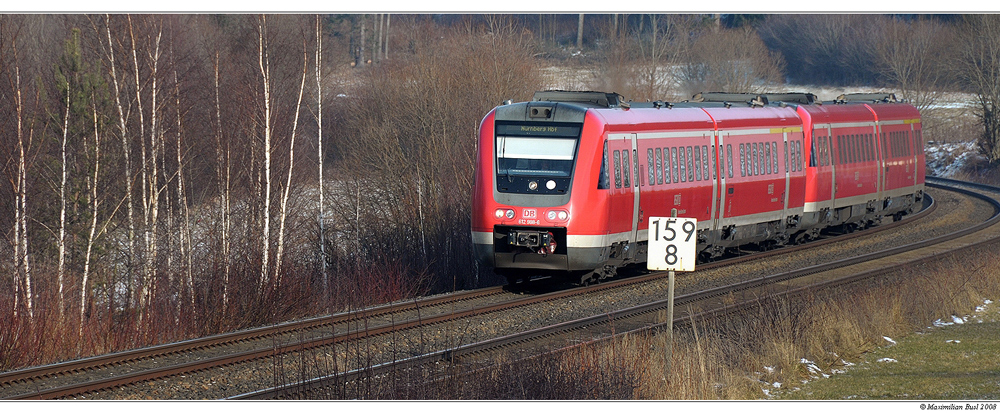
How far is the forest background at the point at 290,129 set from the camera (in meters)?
16.3

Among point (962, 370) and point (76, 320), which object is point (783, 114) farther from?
point (76, 320)

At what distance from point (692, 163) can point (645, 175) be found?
1728 mm

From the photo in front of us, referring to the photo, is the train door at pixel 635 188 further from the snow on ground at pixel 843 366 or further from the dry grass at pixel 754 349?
the snow on ground at pixel 843 366

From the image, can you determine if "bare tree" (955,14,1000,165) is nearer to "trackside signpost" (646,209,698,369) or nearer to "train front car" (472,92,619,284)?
"train front car" (472,92,619,284)

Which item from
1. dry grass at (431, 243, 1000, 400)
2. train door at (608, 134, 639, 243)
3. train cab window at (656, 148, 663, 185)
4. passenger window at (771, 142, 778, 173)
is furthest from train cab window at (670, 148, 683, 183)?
passenger window at (771, 142, 778, 173)

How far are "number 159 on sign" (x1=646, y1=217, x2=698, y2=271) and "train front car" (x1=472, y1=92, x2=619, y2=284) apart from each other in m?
5.02

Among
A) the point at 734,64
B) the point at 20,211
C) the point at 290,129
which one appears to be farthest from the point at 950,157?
the point at 20,211

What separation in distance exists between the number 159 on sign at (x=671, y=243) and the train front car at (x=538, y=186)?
5019 mm

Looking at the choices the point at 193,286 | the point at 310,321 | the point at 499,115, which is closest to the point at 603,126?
the point at 499,115

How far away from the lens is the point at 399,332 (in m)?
13.2

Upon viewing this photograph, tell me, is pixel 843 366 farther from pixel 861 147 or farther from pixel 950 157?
pixel 950 157

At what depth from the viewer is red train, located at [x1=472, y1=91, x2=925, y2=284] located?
50.7ft

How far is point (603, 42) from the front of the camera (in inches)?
1911

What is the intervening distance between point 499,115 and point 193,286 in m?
5.09
